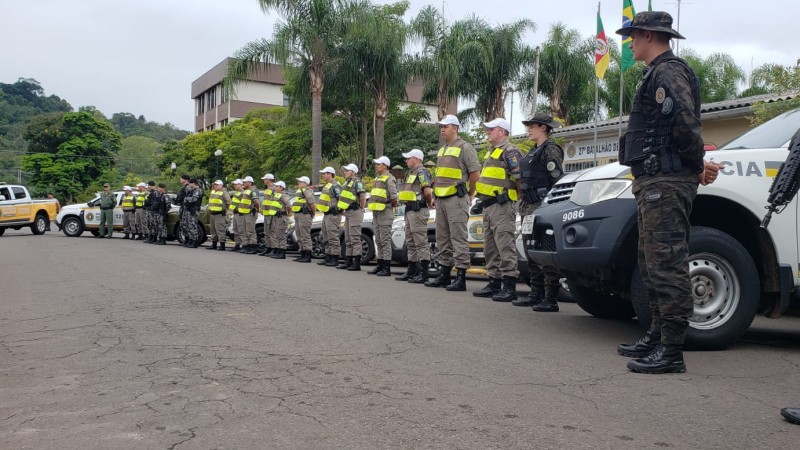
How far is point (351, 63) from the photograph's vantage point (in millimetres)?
25406

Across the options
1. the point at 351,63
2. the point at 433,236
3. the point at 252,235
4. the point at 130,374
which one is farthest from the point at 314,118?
the point at 130,374

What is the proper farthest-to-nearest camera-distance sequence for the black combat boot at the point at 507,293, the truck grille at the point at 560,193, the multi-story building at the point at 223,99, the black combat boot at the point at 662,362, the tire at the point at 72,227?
the multi-story building at the point at 223,99 < the tire at the point at 72,227 < the black combat boot at the point at 507,293 < the truck grille at the point at 560,193 < the black combat boot at the point at 662,362

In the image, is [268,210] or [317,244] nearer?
[317,244]

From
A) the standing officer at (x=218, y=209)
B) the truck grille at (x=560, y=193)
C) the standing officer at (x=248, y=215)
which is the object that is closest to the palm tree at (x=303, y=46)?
the standing officer at (x=218, y=209)

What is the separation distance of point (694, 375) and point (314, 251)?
12.3 m

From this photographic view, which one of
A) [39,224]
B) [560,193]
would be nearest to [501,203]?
[560,193]

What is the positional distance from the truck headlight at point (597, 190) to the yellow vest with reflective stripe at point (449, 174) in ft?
11.4

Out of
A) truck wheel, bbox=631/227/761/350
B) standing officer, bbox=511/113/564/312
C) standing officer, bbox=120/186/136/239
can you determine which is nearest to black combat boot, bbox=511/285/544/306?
standing officer, bbox=511/113/564/312

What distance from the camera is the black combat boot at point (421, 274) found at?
10468 mm

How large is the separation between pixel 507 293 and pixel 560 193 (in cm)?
234

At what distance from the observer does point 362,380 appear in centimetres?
435

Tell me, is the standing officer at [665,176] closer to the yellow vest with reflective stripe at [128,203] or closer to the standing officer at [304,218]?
the standing officer at [304,218]

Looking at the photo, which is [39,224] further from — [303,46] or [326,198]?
[326,198]

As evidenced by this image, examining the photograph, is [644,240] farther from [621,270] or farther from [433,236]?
[433,236]
